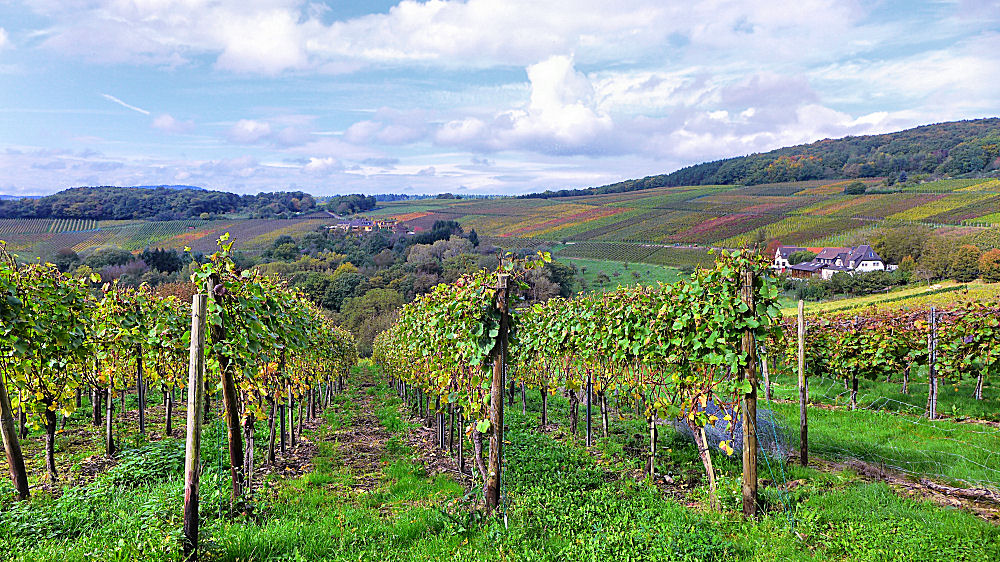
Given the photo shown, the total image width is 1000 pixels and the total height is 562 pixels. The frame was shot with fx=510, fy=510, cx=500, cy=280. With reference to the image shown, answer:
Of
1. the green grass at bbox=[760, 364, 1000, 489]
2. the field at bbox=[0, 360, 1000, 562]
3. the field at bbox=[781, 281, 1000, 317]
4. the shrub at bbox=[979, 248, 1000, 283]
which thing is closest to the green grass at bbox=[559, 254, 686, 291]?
the field at bbox=[781, 281, 1000, 317]

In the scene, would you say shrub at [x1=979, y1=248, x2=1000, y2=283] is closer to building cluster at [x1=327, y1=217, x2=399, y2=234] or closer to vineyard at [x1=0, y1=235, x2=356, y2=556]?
vineyard at [x1=0, y1=235, x2=356, y2=556]

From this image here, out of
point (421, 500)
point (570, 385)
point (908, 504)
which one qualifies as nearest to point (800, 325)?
point (908, 504)

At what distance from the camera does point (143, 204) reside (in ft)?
312

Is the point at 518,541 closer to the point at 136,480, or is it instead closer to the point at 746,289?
the point at 746,289

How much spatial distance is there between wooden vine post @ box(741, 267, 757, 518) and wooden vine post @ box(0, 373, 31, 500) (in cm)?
838

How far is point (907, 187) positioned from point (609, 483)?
104952 mm

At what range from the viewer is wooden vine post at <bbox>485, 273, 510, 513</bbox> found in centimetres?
636

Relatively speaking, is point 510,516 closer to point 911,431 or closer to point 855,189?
point 911,431

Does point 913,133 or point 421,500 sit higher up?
point 913,133

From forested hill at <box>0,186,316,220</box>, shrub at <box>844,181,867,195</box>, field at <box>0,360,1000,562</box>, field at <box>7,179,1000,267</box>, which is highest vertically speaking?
forested hill at <box>0,186,316,220</box>

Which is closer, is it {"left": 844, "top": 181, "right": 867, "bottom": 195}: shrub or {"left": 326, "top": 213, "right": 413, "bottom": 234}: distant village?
{"left": 844, "top": 181, "right": 867, "bottom": 195}: shrub

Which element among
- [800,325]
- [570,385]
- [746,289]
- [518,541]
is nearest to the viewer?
[518,541]

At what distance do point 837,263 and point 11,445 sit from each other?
66909mm

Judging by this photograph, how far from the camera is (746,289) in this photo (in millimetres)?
5934
